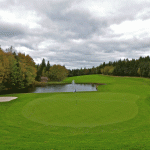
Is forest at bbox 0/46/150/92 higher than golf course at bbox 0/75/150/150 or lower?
higher

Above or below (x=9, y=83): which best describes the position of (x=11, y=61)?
above

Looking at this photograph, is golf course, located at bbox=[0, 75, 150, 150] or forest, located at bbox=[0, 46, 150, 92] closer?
golf course, located at bbox=[0, 75, 150, 150]

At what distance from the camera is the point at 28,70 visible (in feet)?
165

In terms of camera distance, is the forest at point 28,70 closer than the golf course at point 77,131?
No

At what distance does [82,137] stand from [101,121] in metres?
3.05

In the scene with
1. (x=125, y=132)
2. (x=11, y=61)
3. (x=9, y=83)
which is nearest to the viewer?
(x=125, y=132)

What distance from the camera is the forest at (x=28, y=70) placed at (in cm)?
3650

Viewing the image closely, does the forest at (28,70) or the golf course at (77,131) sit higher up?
the forest at (28,70)

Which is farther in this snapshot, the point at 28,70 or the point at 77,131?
the point at 28,70

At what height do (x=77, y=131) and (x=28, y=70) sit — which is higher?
(x=28, y=70)

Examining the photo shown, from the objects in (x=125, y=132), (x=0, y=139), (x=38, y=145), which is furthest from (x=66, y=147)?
(x=125, y=132)

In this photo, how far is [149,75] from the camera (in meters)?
86.8

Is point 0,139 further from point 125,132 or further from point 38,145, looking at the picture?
point 125,132

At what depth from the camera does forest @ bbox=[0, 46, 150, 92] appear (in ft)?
120
